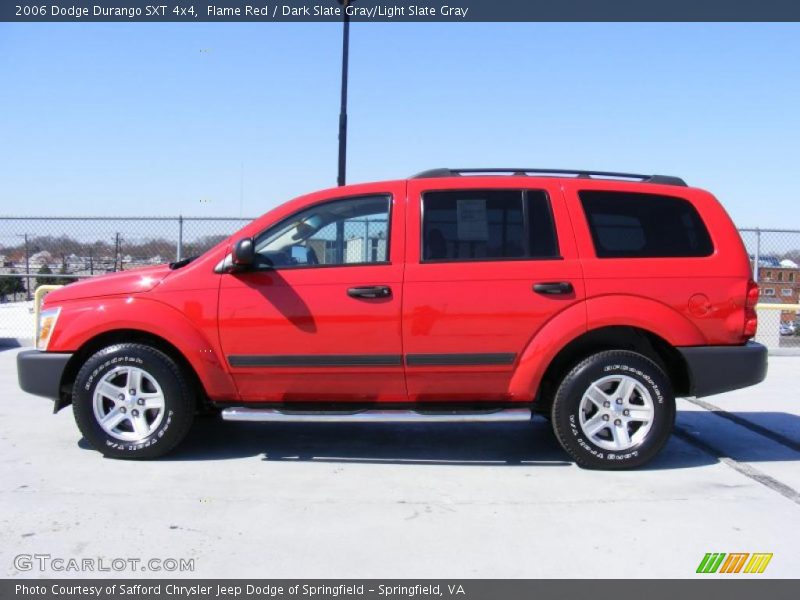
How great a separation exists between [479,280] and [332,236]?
3.32ft

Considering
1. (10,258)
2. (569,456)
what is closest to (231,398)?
(569,456)

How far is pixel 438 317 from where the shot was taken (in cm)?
461

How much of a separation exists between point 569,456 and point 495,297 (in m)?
1.29

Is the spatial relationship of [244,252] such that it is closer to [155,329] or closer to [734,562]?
[155,329]

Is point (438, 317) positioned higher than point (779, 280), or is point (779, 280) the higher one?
point (779, 280)

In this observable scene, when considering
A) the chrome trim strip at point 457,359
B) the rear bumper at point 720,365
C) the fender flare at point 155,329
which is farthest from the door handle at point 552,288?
the fender flare at point 155,329

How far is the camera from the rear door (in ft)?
15.1

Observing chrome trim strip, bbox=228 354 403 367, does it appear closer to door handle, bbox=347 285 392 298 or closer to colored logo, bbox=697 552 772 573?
door handle, bbox=347 285 392 298

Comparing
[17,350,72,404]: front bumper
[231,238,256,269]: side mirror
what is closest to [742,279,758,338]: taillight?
[231,238,256,269]: side mirror

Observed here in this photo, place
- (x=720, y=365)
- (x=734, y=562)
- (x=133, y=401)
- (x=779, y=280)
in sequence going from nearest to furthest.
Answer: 1. (x=734, y=562)
2. (x=720, y=365)
3. (x=133, y=401)
4. (x=779, y=280)

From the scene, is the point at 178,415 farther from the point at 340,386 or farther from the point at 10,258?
the point at 10,258

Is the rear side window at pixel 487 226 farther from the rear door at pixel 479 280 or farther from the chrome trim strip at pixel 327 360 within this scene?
the chrome trim strip at pixel 327 360

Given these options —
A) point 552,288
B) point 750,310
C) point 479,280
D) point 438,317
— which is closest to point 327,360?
point 438,317

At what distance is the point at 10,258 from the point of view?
38.3 ft
